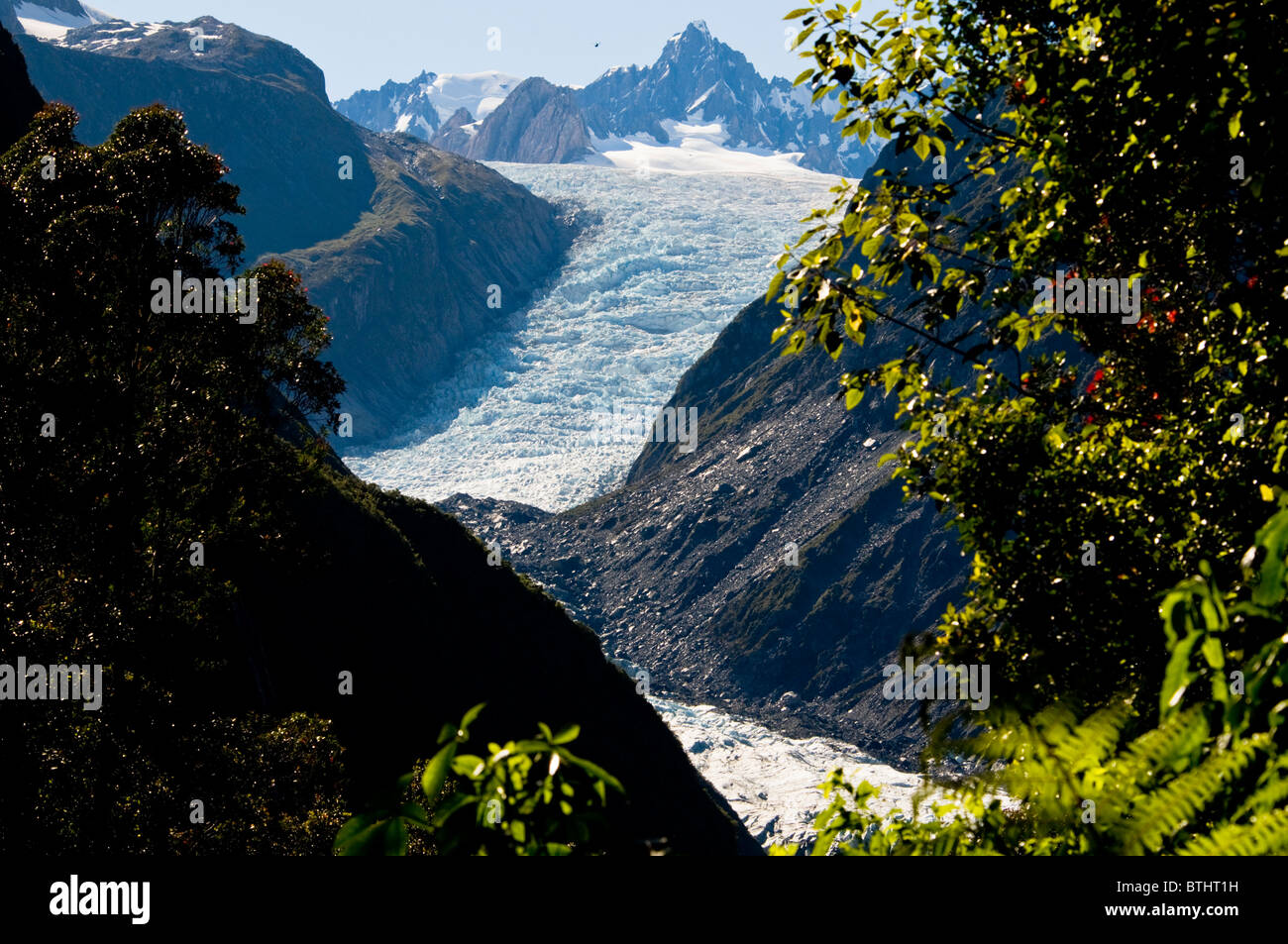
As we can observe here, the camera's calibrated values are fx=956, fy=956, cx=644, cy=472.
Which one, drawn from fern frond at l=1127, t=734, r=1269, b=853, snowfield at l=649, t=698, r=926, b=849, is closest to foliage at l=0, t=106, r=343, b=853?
fern frond at l=1127, t=734, r=1269, b=853

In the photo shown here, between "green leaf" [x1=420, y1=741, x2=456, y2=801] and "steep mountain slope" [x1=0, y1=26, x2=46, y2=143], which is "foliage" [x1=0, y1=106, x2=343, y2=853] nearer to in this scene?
"green leaf" [x1=420, y1=741, x2=456, y2=801]

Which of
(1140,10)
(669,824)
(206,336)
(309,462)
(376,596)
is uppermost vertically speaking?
(1140,10)

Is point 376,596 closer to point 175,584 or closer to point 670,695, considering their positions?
point 175,584

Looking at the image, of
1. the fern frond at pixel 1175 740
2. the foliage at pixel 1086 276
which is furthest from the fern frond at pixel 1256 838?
the foliage at pixel 1086 276

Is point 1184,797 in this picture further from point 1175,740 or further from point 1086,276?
point 1086,276

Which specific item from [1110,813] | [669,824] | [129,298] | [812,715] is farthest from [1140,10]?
[812,715]

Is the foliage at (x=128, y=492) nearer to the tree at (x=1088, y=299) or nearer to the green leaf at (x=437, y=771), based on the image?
the tree at (x=1088, y=299)

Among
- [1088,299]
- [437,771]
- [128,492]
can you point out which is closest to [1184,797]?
[437,771]

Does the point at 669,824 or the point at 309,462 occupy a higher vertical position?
the point at 309,462
